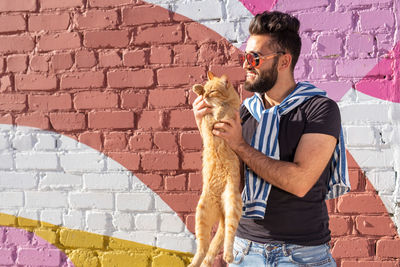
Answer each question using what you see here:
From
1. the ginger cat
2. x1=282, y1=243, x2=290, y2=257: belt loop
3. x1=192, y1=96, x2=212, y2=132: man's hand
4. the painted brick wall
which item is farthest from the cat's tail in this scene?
the painted brick wall

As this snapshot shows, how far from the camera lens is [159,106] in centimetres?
245

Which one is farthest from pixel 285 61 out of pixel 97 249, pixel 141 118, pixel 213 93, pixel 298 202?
pixel 97 249

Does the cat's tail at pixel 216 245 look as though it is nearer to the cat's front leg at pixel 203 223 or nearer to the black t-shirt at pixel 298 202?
the cat's front leg at pixel 203 223

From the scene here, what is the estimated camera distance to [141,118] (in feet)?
8.12

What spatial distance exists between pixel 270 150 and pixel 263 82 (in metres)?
0.29

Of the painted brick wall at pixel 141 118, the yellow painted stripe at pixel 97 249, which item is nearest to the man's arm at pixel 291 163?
the painted brick wall at pixel 141 118

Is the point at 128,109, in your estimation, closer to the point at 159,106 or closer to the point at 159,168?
the point at 159,106

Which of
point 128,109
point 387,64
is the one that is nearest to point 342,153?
point 387,64

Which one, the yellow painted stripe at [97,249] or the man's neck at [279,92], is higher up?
the man's neck at [279,92]

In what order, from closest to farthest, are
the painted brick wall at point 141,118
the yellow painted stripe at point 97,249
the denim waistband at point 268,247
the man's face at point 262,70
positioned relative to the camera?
the denim waistband at point 268,247 < the man's face at point 262,70 < the painted brick wall at point 141,118 < the yellow painted stripe at point 97,249

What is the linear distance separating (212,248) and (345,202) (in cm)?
99

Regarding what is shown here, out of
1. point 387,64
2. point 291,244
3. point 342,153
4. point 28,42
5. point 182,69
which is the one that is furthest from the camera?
point 28,42

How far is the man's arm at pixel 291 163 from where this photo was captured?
1505 millimetres

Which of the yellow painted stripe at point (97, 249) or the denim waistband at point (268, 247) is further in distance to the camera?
the yellow painted stripe at point (97, 249)
